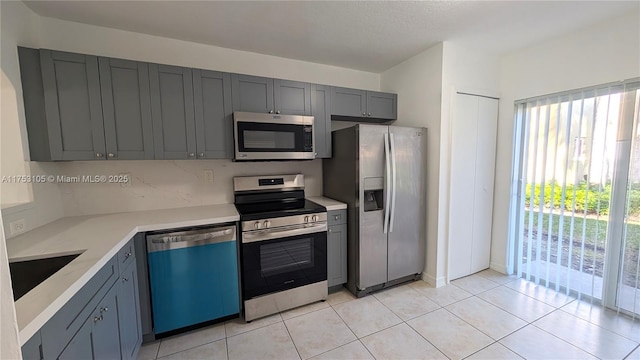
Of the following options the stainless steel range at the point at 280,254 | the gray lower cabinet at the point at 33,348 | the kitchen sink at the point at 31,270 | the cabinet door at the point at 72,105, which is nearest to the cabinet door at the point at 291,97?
the stainless steel range at the point at 280,254

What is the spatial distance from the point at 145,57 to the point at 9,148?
120 cm

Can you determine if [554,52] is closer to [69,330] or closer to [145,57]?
[145,57]

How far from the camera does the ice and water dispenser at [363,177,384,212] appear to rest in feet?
8.09

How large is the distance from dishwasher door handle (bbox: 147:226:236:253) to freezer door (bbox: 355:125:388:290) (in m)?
1.21

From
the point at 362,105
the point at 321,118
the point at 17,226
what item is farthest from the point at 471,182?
the point at 17,226

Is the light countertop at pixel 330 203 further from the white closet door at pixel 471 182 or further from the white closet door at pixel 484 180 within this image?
the white closet door at pixel 484 180

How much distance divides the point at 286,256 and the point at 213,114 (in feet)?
4.68

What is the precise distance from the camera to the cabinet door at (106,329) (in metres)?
1.22

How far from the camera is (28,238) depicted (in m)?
1.58

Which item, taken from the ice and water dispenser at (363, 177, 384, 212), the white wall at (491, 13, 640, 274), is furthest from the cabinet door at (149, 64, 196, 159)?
the white wall at (491, 13, 640, 274)

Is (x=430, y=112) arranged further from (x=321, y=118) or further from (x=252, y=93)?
(x=252, y=93)

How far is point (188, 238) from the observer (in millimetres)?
1942

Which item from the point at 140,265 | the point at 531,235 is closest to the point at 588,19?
the point at 531,235

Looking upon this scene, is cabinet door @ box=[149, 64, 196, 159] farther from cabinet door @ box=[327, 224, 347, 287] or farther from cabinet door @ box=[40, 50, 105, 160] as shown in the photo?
cabinet door @ box=[327, 224, 347, 287]
